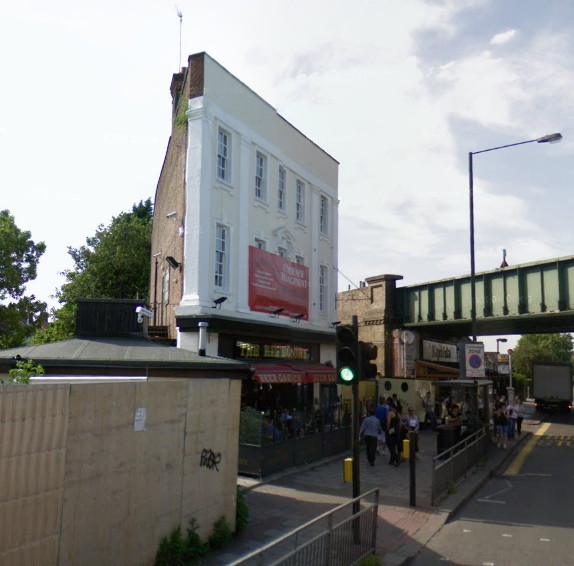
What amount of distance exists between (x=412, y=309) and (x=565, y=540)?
2375 cm

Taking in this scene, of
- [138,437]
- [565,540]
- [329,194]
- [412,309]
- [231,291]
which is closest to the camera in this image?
[138,437]

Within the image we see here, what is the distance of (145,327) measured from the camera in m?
16.4

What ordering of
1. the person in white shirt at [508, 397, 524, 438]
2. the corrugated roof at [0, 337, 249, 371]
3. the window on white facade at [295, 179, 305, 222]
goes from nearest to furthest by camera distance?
the corrugated roof at [0, 337, 249, 371], the person in white shirt at [508, 397, 524, 438], the window on white facade at [295, 179, 305, 222]

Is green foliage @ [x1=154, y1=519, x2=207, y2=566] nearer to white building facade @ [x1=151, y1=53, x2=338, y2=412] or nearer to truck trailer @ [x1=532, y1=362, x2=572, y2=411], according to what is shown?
white building facade @ [x1=151, y1=53, x2=338, y2=412]

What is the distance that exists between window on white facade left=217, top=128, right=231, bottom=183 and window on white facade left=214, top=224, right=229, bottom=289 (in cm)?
193

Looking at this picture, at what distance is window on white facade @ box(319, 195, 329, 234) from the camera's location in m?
29.2

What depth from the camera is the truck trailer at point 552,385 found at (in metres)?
42.7

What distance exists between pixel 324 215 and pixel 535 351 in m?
60.0

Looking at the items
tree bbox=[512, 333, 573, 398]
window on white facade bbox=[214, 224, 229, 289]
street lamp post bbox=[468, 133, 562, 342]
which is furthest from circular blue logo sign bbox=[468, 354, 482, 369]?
tree bbox=[512, 333, 573, 398]

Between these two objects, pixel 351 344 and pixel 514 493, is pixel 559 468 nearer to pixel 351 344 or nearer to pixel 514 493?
pixel 514 493

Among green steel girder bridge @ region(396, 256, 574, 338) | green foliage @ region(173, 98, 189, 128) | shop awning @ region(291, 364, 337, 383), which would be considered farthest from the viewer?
green steel girder bridge @ region(396, 256, 574, 338)

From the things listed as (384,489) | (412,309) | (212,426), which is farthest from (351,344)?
(412,309)

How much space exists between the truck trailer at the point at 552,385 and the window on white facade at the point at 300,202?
26.1m

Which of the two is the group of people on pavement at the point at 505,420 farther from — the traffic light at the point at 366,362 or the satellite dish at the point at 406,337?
the traffic light at the point at 366,362
